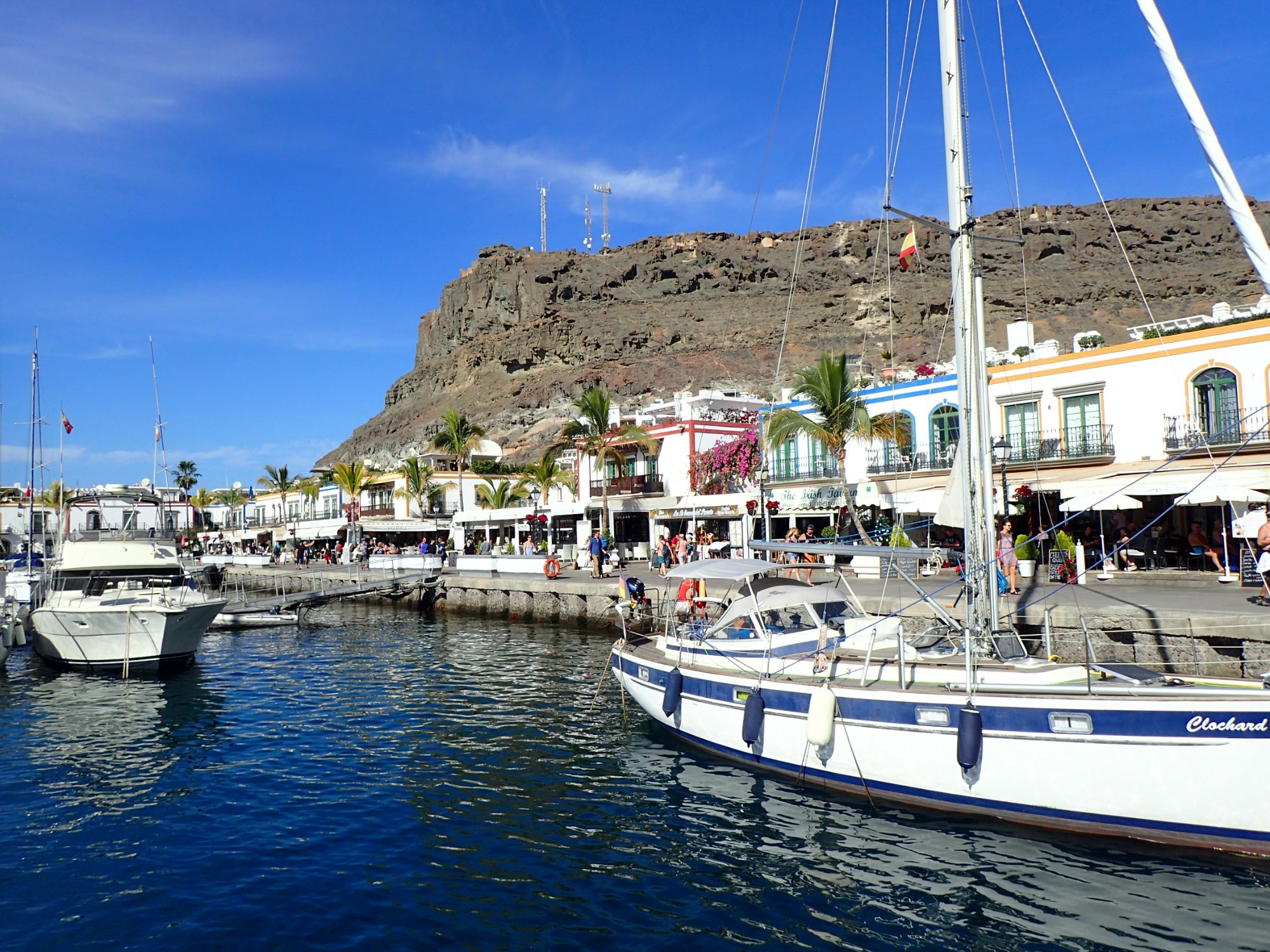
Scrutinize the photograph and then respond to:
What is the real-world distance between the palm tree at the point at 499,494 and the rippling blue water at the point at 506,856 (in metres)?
39.9

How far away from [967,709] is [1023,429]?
2188 cm

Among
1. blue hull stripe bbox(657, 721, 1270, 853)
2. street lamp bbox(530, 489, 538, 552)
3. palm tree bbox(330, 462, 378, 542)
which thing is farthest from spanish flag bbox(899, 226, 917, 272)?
palm tree bbox(330, 462, 378, 542)

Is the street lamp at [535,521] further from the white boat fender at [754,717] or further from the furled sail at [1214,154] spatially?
the furled sail at [1214,154]

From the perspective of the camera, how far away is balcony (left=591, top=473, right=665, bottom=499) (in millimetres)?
43531

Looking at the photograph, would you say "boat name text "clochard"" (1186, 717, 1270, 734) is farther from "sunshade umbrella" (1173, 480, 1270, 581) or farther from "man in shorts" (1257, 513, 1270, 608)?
"sunshade umbrella" (1173, 480, 1270, 581)

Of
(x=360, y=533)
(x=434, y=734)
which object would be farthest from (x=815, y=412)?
(x=360, y=533)

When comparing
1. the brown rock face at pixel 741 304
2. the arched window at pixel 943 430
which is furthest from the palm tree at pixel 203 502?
the arched window at pixel 943 430

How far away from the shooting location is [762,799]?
12.4 metres

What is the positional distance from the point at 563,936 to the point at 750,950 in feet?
6.22

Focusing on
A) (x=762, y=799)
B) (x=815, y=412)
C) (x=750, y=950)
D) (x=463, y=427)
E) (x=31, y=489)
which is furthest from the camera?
(x=463, y=427)

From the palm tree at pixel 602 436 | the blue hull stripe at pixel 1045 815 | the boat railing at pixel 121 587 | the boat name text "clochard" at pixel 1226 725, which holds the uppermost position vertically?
the palm tree at pixel 602 436

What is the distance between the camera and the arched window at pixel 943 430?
31344 mm

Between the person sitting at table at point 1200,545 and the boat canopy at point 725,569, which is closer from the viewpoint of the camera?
the boat canopy at point 725,569

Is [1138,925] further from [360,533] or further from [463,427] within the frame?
[360,533]
